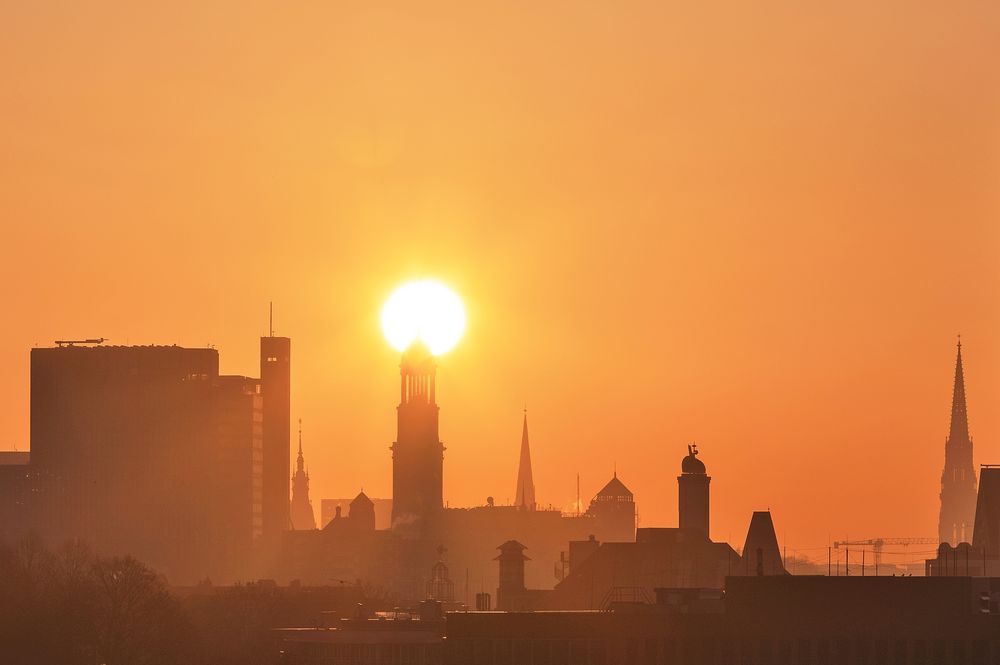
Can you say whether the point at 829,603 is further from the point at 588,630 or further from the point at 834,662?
the point at 588,630

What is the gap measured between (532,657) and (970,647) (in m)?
26.0

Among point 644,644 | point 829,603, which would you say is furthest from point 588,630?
point 829,603

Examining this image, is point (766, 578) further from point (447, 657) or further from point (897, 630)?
point (447, 657)

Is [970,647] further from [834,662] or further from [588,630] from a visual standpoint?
[588,630]

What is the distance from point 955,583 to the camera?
564 ft

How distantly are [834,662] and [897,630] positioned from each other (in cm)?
451

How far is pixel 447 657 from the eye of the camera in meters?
174

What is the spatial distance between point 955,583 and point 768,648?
1196 cm

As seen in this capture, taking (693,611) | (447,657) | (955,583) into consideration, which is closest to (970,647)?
(955,583)

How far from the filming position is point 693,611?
174125mm

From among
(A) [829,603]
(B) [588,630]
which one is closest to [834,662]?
(A) [829,603]

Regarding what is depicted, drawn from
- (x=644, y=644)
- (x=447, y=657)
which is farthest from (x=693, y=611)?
(x=447, y=657)

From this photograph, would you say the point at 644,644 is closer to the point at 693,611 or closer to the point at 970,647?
the point at 693,611

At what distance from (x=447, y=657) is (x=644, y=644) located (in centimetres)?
1230
